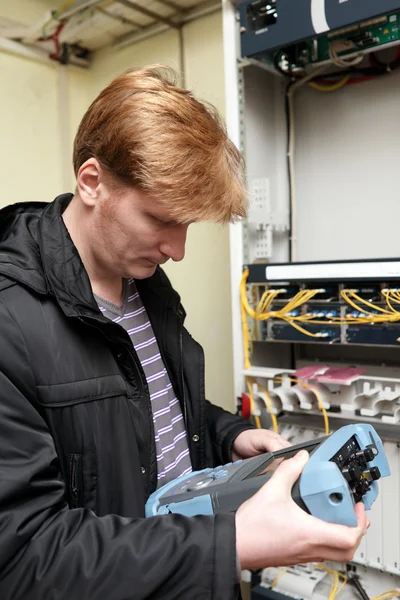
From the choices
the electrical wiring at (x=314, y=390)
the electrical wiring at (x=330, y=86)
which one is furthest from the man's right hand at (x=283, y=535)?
the electrical wiring at (x=330, y=86)

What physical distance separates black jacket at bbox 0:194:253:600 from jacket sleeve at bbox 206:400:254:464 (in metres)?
0.24

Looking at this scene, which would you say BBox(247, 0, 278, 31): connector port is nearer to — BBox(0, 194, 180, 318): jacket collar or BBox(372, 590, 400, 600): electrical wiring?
BBox(0, 194, 180, 318): jacket collar

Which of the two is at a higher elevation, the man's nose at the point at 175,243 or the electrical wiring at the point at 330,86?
the electrical wiring at the point at 330,86

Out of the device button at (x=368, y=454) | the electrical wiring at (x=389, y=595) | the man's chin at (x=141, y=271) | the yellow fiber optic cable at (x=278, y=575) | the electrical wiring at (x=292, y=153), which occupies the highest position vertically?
the electrical wiring at (x=292, y=153)

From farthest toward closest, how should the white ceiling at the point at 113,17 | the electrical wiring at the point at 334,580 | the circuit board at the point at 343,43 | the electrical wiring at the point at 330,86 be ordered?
the white ceiling at the point at 113,17 → the electrical wiring at the point at 330,86 → the electrical wiring at the point at 334,580 → the circuit board at the point at 343,43

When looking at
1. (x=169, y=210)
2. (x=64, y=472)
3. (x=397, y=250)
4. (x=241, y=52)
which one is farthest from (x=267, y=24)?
(x=64, y=472)

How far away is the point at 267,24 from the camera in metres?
1.39

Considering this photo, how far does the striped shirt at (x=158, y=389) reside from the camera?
3.22 ft

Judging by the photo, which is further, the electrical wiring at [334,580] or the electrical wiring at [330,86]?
the electrical wiring at [330,86]

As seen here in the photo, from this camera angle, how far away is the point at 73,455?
2.58 ft

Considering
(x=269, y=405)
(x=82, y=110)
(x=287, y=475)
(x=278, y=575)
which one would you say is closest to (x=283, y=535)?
(x=287, y=475)

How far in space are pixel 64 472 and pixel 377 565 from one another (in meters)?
0.93

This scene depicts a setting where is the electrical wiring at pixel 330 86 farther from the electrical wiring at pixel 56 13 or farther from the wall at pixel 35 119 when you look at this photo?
the wall at pixel 35 119

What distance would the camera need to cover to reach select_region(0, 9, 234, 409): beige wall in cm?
202
